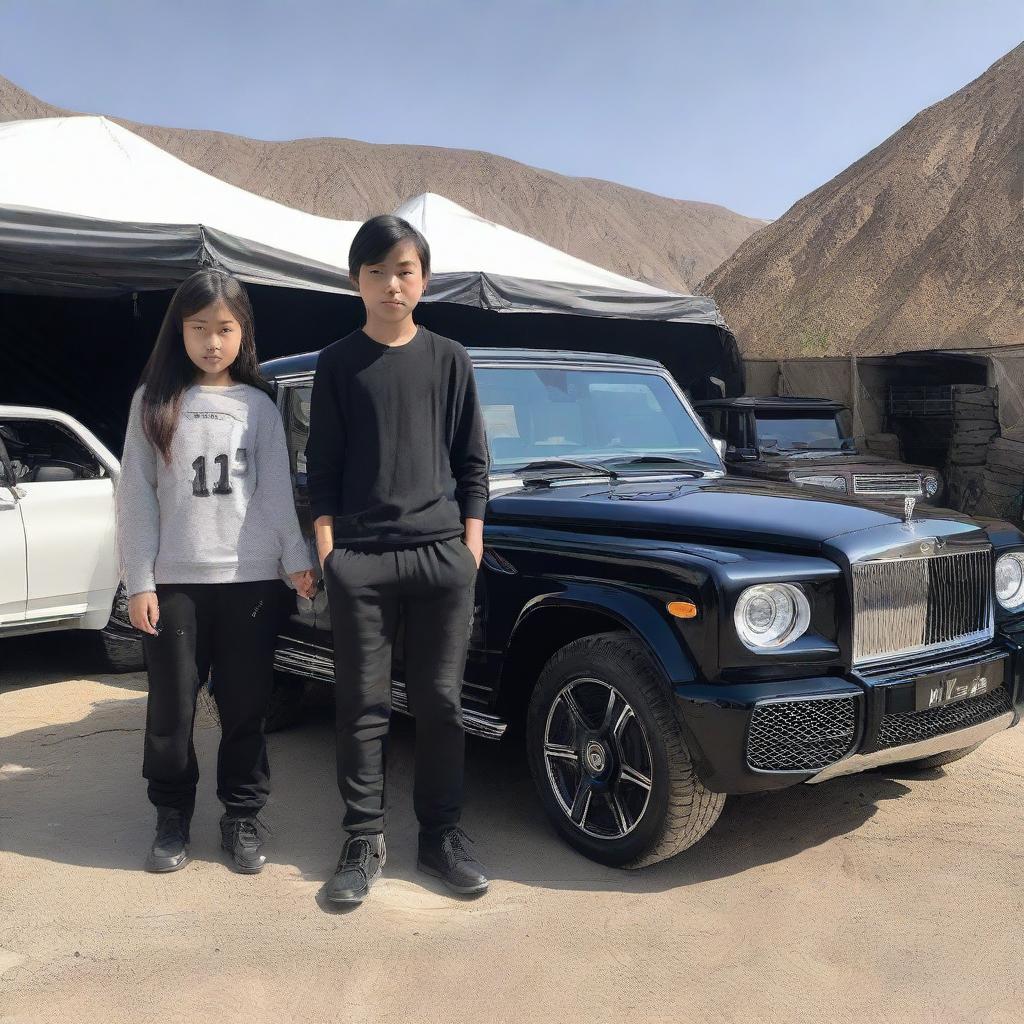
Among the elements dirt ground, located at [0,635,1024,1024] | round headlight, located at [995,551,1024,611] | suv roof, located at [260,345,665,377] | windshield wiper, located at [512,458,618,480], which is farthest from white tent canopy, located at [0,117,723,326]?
round headlight, located at [995,551,1024,611]

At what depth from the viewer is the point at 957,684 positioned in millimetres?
3191

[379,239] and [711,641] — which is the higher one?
[379,239]

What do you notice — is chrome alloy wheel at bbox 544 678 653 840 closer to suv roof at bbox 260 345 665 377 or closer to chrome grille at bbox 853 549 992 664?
chrome grille at bbox 853 549 992 664

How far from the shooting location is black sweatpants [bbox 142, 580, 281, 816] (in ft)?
10.6

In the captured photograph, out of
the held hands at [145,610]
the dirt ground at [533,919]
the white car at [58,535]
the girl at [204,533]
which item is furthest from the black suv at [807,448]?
the held hands at [145,610]

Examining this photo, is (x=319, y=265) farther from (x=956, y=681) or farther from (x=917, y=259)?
(x=917, y=259)

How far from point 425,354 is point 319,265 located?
5489mm

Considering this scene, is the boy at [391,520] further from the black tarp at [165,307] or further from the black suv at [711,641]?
the black tarp at [165,307]

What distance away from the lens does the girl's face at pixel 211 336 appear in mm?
3219

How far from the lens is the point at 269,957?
2.80m

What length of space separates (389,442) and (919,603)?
167 centimetres

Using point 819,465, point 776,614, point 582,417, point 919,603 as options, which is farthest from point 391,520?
point 819,465

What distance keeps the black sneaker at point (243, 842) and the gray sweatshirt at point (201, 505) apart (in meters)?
0.85

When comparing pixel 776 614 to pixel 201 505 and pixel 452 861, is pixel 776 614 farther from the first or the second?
pixel 201 505
